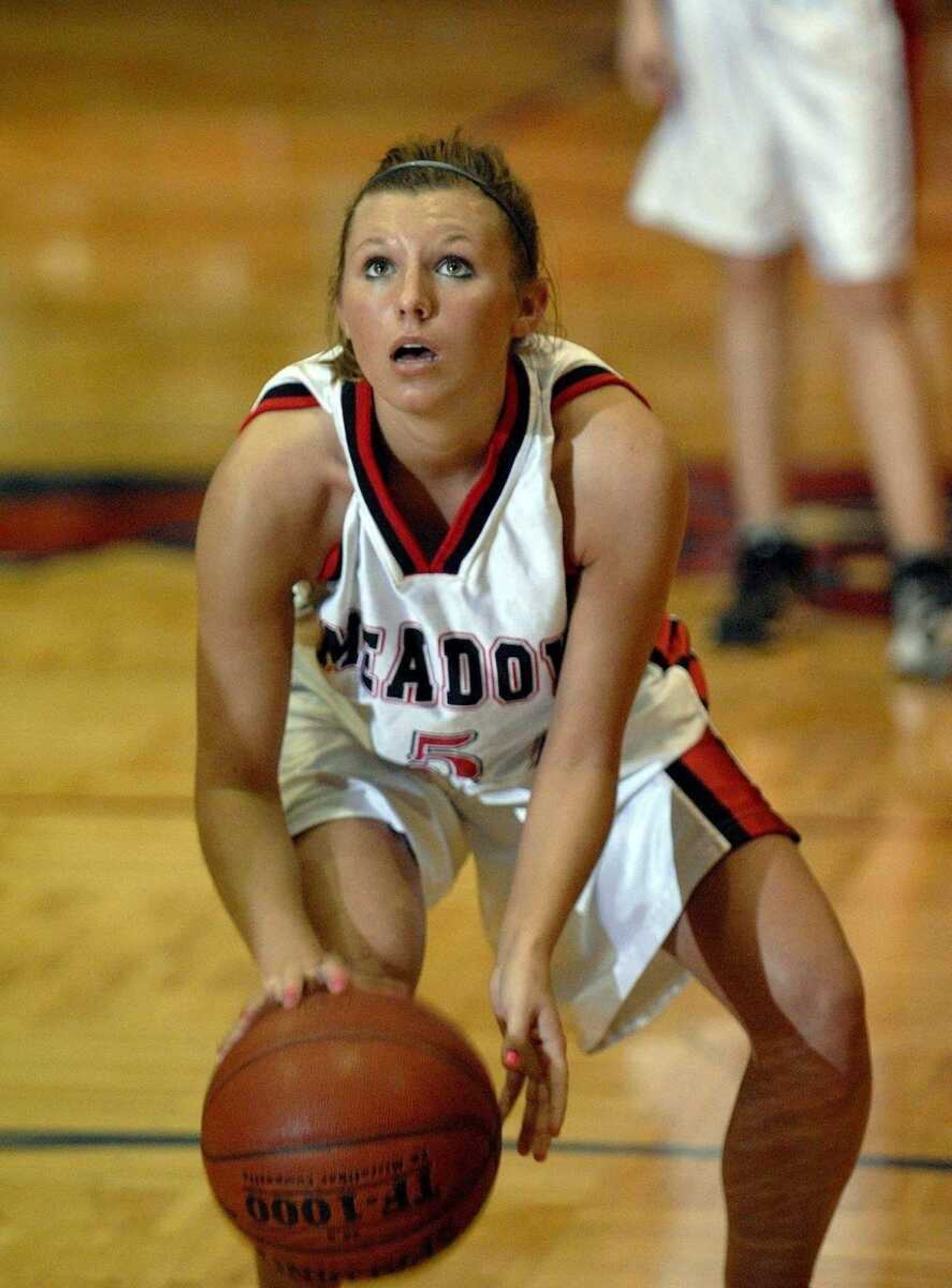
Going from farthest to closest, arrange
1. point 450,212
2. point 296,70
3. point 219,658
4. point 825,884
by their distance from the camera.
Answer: point 296,70 < point 825,884 < point 219,658 < point 450,212

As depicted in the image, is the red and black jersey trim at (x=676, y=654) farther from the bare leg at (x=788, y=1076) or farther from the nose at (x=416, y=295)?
the nose at (x=416, y=295)

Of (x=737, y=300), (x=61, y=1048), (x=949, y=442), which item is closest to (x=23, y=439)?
(x=737, y=300)

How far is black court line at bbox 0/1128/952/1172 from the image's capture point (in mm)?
2154

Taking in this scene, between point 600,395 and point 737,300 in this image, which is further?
point 737,300

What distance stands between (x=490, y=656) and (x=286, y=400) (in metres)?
0.31

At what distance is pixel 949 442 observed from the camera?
474cm

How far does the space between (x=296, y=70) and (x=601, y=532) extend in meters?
8.93

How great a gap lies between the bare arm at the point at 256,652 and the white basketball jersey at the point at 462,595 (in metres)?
0.04

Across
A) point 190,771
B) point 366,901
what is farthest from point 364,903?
point 190,771

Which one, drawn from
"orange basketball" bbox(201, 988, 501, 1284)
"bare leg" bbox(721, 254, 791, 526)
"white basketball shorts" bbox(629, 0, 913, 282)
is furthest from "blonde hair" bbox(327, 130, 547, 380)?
"bare leg" bbox(721, 254, 791, 526)

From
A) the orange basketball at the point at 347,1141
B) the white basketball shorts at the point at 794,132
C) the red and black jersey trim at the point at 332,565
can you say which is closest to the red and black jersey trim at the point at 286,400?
the red and black jersey trim at the point at 332,565

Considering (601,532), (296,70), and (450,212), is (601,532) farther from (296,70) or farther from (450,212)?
(296,70)

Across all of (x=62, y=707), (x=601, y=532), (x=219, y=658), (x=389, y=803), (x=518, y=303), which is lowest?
(x=62, y=707)

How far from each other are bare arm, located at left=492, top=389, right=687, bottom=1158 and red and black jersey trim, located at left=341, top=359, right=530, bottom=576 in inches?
2.2
